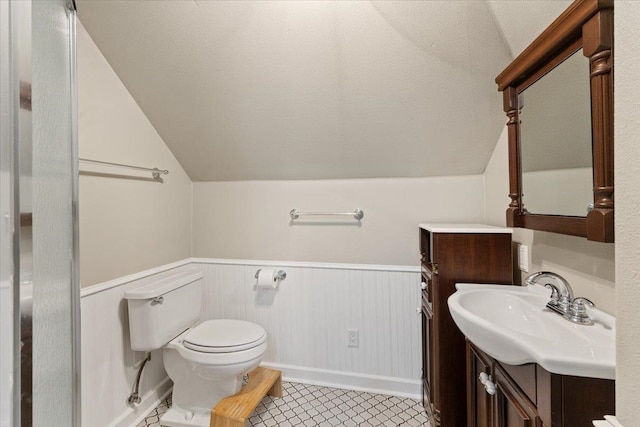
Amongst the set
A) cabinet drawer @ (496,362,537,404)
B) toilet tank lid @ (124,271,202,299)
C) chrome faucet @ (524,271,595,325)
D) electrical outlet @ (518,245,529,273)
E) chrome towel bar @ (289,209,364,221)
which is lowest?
cabinet drawer @ (496,362,537,404)

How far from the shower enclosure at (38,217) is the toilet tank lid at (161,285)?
1.91 ft

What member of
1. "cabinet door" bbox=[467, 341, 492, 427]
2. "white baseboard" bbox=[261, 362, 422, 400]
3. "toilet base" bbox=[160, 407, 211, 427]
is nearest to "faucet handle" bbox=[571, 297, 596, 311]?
"cabinet door" bbox=[467, 341, 492, 427]

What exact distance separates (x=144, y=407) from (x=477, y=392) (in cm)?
183

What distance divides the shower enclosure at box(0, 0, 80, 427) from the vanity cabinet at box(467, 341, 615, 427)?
124 cm

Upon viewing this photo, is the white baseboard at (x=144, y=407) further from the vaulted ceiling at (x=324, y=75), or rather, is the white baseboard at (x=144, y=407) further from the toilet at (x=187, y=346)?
the vaulted ceiling at (x=324, y=75)

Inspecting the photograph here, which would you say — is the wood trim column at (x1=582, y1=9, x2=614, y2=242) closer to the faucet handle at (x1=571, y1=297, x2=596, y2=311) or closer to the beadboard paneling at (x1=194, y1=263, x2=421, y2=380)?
the faucet handle at (x1=571, y1=297, x2=596, y2=311)

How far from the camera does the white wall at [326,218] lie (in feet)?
6.44

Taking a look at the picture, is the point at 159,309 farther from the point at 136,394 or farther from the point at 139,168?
the point at 139,168

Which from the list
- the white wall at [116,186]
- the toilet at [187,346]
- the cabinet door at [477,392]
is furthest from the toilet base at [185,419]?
the cabinet door at [477,392]

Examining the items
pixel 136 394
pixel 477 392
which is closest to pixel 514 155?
pixel 477 392

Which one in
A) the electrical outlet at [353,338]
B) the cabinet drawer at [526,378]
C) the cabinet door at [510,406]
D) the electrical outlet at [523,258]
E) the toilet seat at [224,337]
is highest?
the electrical outlet at [523,258]

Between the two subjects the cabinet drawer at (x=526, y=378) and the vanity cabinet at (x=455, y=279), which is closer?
the cabinet drawer at (x=526, y=378)

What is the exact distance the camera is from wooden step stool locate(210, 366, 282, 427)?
155cm

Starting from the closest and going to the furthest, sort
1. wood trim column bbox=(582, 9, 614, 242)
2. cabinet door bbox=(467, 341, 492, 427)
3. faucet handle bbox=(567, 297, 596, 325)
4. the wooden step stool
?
wood trim column bbox=(582, 9, 614, 242) < faucet handle bbox=(567, 297, 596, 325) < cabinet door bbox=(467, 341, 492, 427) < the wooden step stool
